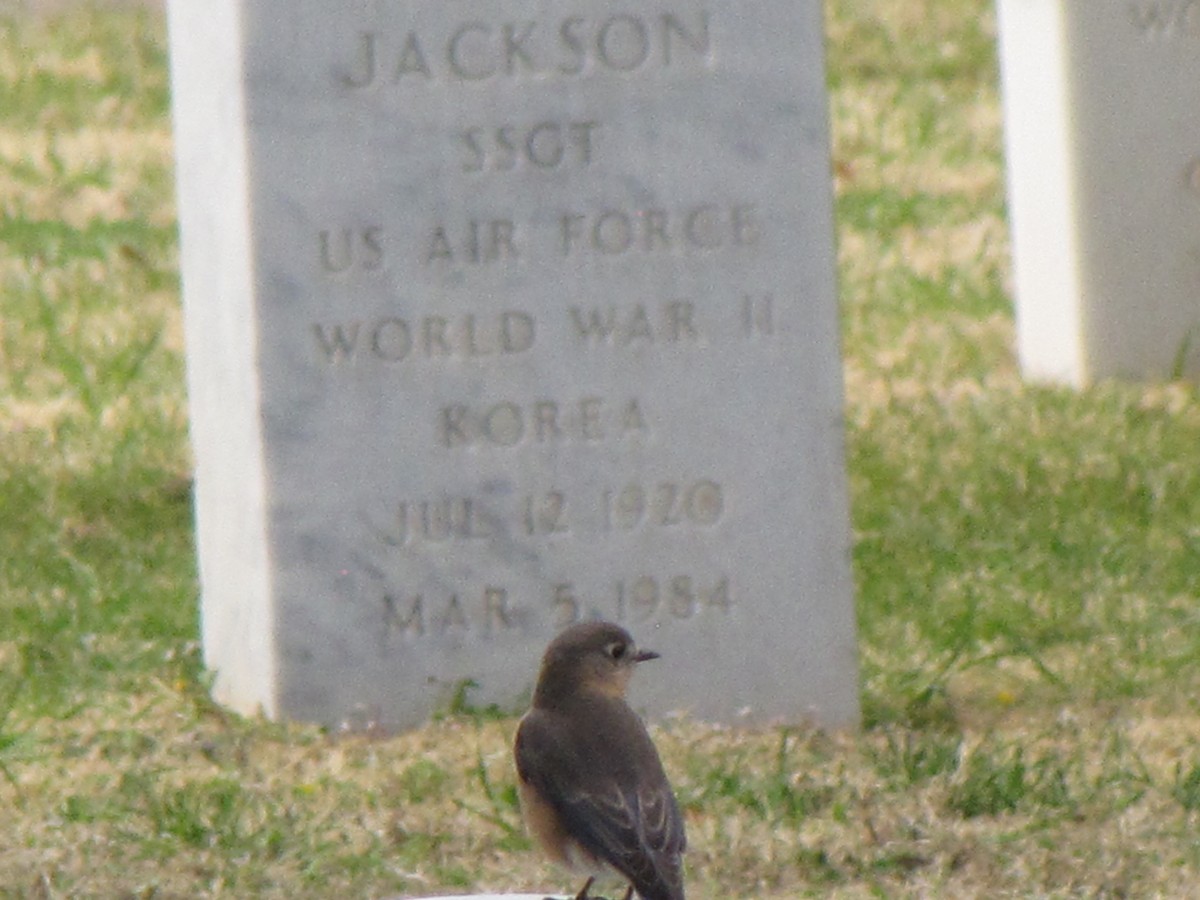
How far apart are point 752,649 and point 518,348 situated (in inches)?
29.1

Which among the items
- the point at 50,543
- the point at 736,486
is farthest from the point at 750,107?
the point at 50,543

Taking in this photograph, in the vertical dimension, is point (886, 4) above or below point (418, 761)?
above

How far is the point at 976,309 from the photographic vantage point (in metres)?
8.09

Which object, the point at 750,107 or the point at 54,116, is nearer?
the point at 750,107

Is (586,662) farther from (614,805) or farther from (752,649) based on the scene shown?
(752,649)

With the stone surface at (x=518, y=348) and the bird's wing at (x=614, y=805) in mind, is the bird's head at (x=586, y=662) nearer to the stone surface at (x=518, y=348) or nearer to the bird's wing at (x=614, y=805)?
the bird's wing at (x=614, y=805)

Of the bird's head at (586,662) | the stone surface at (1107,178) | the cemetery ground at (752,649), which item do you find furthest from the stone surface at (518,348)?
the stone surface at (1107,178)

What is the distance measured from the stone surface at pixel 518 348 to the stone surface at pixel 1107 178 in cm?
256

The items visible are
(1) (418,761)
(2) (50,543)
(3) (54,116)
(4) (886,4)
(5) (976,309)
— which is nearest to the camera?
(1) (418,761)

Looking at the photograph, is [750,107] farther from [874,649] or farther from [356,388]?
[874,649]

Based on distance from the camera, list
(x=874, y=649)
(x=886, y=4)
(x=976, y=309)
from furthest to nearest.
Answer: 1. (x=886, y=4)
2. (x=976, y=309)
3. (x=874, y=649)

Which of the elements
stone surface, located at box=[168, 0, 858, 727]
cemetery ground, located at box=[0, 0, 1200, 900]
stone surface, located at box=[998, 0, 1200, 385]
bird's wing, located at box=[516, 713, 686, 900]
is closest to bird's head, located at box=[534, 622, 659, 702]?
bird's wing, located at box=[516, 713, 686, 900]

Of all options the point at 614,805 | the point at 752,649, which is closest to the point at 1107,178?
the point at 752,649

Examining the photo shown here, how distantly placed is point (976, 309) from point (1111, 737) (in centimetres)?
345
